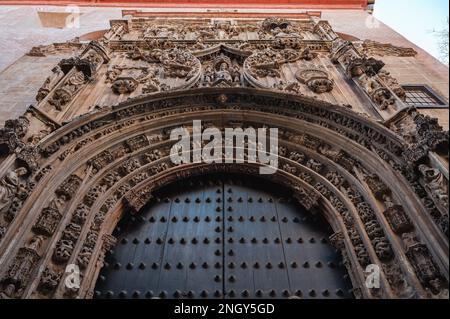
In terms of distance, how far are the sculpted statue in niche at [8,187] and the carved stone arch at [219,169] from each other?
0.18 metres

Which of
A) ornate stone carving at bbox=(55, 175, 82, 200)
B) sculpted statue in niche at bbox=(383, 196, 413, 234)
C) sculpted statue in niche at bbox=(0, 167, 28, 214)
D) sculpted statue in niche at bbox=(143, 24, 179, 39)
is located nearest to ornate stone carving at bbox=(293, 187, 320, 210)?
sculpted statue in niche at bbox=(383, 196, 413, 234)

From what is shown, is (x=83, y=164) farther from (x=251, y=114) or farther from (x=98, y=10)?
(x=98, y=10)

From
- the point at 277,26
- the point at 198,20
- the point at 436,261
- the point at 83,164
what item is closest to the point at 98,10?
the point at 198,20

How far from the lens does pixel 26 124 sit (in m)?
5.97

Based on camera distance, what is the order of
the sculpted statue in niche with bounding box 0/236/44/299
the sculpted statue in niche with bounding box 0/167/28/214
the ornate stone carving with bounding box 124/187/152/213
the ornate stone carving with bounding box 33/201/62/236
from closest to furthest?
the sculpted statue in niche with bounding box 0/236/44/299
the sculpted statue in niche with bounding box 0/167/28/214
the ornate stone carving with bounding box 33/201/62/236
the ornate stone carving with bounding box 124/187/152/213

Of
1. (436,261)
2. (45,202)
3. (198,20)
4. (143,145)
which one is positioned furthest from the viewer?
(198,20)

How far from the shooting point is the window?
7547 mm

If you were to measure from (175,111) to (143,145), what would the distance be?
0.92m

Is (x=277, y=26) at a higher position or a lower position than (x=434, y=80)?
higher

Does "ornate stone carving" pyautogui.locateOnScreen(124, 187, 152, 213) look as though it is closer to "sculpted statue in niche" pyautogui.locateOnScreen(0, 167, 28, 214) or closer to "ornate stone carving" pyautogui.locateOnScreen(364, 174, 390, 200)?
"sculpted statue in niche" pyautogui.locateOnScreen(0, 167, 28, 214)

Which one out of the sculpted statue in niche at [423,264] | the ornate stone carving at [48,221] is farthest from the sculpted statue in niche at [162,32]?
the sculpted statue in niche at [423,264]

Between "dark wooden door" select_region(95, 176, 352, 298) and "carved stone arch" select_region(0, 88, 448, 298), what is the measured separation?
29 cm

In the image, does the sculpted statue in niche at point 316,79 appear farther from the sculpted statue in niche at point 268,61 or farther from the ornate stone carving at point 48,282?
the ornate stone carving at point 48,282
